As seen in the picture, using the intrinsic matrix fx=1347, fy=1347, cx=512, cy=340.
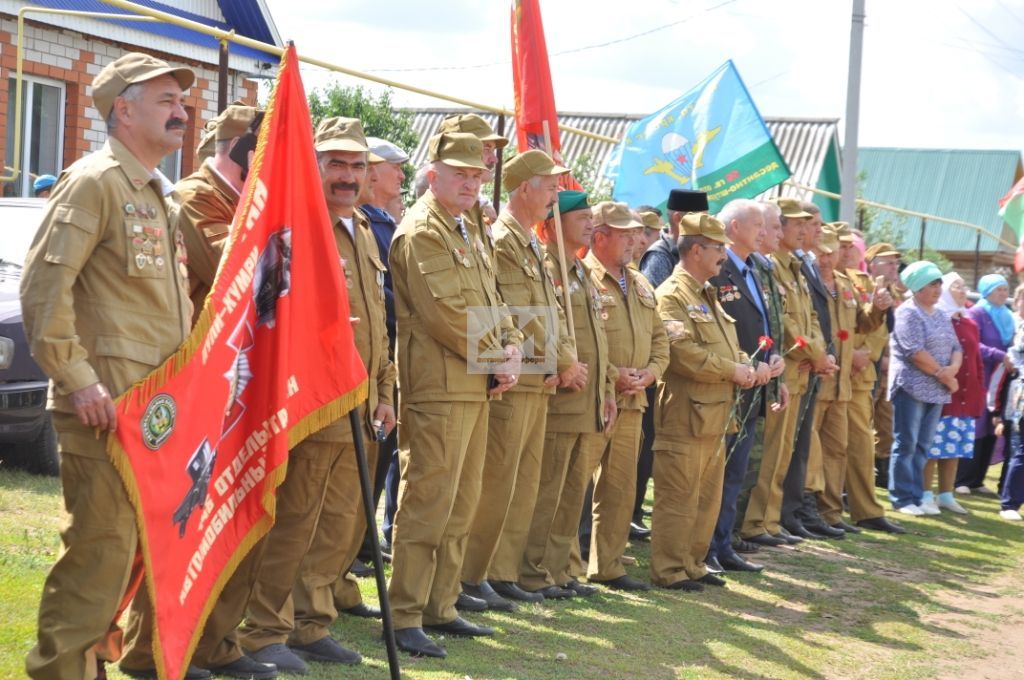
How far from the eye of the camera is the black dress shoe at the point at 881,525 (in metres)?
11.3

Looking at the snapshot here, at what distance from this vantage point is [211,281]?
17.9 ft

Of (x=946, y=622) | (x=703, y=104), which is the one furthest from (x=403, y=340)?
(x=703, y=104)

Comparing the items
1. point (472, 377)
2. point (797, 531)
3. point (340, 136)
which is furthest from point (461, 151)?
point (797, 531)

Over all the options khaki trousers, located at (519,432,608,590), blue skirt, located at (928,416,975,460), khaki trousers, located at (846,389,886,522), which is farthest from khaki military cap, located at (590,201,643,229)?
blue skirt, located at (928,416,975,460)

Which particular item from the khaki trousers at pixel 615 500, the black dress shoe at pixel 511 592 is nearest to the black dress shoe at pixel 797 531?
the khaki trousers at pixel 615 500

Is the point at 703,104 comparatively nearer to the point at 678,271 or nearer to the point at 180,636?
the point at 678,271

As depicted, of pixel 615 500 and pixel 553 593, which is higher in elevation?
pixel 615 500

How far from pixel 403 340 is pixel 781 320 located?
3771mm

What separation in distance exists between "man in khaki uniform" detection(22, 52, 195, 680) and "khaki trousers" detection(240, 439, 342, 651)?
1.04 metres

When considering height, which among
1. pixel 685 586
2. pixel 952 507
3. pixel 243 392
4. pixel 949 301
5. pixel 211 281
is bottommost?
pixel 952 507

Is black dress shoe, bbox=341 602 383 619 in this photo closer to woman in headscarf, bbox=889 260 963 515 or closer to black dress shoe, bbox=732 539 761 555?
black dress shoe, bbox=732 539 761 555

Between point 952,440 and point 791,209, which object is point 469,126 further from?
point 952,440

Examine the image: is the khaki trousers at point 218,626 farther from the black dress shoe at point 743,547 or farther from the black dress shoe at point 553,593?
the black dress shoe at point 743,547

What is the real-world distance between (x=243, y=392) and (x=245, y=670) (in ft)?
4.29
